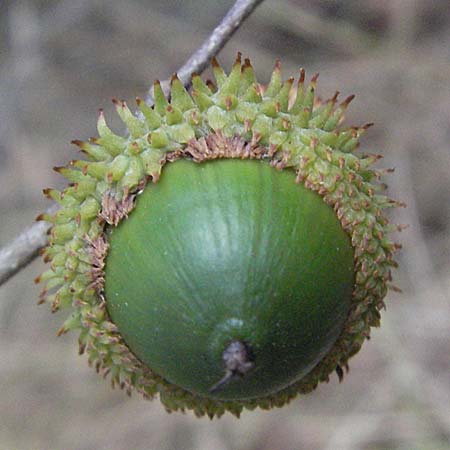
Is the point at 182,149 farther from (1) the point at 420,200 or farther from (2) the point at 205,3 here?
(2) the point at 205,3

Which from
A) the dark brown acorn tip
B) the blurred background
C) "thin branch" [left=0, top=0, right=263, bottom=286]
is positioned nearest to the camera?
the dark brown acorn tip

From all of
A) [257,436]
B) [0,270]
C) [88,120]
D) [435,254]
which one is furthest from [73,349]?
[0,270]

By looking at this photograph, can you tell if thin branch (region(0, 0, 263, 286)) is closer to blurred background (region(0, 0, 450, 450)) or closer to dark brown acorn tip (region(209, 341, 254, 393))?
dark brown acorn tip (region(209, 341, 254, 393))

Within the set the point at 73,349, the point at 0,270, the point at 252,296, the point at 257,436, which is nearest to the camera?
the point at 252,296

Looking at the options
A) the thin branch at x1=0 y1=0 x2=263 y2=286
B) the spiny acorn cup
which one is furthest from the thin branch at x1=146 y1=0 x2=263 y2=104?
the spiny acorn cup

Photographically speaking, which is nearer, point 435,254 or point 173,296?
point 173,296

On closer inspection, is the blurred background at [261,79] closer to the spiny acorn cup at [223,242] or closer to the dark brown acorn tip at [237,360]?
the spiny acorn cup at [223,242]

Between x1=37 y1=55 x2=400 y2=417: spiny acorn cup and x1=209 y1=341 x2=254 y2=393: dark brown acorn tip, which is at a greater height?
x1=37 y1=55 x2=400 y2=417: spiny acorn cup
